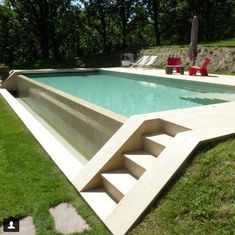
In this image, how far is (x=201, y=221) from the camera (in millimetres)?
3137

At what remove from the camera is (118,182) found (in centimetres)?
426

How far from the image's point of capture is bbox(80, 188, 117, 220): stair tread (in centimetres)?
390

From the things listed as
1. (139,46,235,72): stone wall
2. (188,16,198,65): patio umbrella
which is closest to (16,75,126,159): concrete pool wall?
(188,16,198,65): patio umbrella

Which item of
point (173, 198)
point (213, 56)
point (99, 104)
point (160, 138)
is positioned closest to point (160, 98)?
point (99, 104)

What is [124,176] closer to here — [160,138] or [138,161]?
[138,161]

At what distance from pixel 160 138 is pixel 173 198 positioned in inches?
49.9

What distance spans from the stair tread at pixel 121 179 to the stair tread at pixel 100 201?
7.5 inches

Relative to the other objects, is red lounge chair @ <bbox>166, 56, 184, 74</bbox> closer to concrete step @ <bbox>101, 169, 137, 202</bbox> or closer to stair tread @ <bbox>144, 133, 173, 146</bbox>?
stair tread @ <bbox>144, 133, 173, 146</bbox>

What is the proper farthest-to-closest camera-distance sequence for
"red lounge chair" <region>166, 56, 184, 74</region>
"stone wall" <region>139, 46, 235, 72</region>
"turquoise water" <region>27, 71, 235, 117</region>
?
"stone wall" <region>139, 46, 235, 72</region>
"red lounge chair" <region>166, 56, 184, 74</region>
"turquoise water" <region>27, 71, 235, 117</region>

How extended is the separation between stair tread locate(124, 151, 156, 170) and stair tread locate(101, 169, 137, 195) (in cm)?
21

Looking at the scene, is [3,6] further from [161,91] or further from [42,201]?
[42,201]

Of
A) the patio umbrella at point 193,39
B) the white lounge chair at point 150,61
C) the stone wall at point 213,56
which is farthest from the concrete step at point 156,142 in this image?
the white lounge chair at point 150,61

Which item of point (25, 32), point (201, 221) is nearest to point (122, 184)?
point (201, 221)

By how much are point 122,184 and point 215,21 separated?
98.8 feet
